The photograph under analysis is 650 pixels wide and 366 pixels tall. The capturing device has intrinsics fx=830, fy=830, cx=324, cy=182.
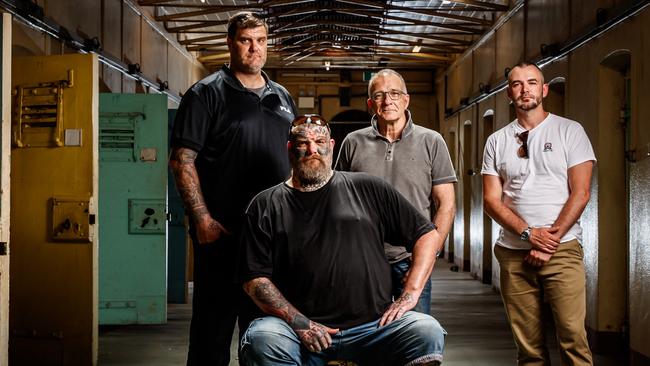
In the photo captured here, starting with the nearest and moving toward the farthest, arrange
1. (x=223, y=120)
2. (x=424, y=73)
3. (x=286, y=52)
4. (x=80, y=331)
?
(x=223, y=120), (x=80, y=331), (x=286, y=52), (x=424, y=73)

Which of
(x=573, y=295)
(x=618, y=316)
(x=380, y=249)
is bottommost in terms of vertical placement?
(x=618, y=316)

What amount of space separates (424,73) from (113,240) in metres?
9.77

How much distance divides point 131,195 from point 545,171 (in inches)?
151

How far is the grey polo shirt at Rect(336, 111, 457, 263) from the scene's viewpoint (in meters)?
3.34

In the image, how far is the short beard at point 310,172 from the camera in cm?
289

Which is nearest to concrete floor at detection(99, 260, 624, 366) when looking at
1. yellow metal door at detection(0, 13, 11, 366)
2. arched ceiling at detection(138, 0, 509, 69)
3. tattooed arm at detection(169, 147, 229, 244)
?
yellow metal door at detection(0, 13, 11, 366)

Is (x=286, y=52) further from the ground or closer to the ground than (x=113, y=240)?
further from the ground

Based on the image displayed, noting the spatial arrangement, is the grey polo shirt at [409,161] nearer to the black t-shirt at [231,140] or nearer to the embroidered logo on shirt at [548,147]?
the black t-shirt at [231,140]

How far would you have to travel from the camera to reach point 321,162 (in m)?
2.89

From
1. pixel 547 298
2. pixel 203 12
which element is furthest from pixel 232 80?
pixel 203 12

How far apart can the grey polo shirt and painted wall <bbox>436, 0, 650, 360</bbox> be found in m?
2.10

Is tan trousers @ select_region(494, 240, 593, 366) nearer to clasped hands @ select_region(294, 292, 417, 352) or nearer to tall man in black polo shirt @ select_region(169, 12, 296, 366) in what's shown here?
clasped hands @ select_region(294, 292, 417, 352)

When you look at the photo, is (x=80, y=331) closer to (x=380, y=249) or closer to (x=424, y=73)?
(x=380, y=249)

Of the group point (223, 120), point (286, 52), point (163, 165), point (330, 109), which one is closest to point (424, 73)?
point (330, 109)
